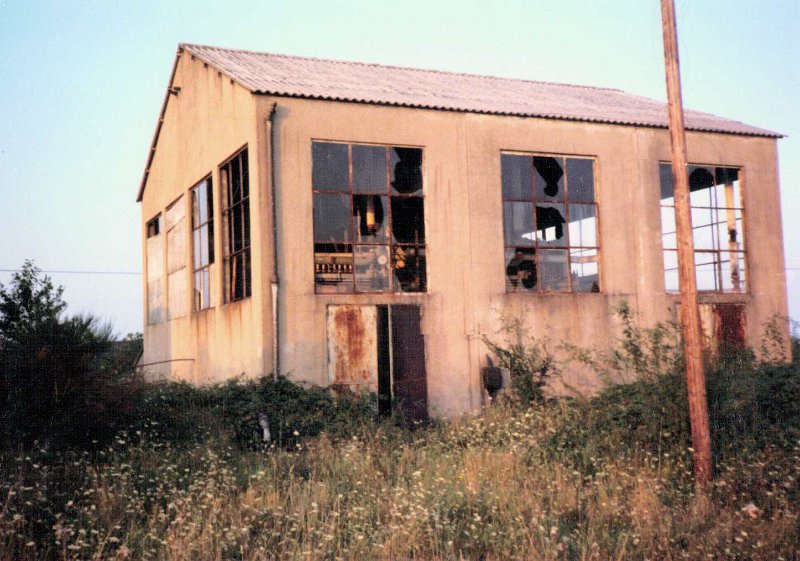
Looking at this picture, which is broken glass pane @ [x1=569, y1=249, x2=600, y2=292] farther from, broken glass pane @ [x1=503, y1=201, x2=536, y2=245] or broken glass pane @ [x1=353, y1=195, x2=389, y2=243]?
broken glass pane @ [x1=353, y1=195, x2=389, y2=243]

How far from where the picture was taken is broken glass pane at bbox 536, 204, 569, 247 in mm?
18891

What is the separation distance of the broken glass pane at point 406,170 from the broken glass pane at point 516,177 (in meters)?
2.09

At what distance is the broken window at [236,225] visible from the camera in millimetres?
16969

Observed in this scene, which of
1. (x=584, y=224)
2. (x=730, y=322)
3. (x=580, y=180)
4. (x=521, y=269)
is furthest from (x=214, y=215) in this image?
(x=730, y=322)

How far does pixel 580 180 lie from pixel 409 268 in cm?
476

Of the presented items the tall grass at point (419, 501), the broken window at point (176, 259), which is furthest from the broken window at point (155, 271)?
the tall grass at point (419, 501)

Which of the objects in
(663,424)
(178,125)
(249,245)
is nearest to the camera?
(663,424)

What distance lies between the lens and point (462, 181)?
17.4 m

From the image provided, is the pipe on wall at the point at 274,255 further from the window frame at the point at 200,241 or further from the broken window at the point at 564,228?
the broken window at the point at 564,228

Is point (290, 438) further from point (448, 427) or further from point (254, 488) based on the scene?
point (254, 488)

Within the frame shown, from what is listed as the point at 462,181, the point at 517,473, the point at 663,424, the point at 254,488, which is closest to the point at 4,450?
the point at 254,488

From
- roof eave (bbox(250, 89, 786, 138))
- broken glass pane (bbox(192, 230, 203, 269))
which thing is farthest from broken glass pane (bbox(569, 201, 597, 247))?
broken glass pane (bbox(192, 230, 203, 269))

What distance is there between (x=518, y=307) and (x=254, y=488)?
898 cm

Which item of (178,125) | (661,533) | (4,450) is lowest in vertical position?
(661,533)
